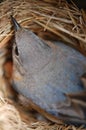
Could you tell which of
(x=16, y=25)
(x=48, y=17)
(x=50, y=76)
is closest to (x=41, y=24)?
(x=48, y=17)

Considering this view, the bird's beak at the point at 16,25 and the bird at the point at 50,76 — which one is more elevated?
the bird's beak at the point at 16,25

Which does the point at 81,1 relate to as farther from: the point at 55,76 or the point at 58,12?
the point at 55,76

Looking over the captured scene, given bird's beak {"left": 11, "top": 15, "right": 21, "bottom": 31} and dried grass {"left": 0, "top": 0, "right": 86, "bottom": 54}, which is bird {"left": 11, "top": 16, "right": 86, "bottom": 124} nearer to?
bird's beak {"left": 11, "top": 15, "right": 21, "bottom": 31}

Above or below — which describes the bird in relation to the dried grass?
below

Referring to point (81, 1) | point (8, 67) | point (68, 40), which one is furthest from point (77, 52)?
point (8, 67)

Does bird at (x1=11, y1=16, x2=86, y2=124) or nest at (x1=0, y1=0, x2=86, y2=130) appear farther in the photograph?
nest at (x1=0, y1=0, x2=86, y2=130)

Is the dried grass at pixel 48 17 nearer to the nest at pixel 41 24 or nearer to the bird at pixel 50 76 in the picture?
the nest at pixel 41 24

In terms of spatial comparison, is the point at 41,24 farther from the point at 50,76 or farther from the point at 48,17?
the point at 50,76

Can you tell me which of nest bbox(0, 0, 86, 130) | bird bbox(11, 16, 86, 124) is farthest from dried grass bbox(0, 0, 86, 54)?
bird bbox(11, 16, 86, 124)

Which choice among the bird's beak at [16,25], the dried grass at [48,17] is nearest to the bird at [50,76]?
the bird's beak at [16,25]
